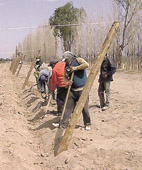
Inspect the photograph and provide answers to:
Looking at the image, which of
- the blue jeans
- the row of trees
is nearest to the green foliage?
the row of trees

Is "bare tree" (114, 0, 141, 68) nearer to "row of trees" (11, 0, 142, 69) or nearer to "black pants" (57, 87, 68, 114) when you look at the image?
"row of trees" (11, 0, 142, 69)

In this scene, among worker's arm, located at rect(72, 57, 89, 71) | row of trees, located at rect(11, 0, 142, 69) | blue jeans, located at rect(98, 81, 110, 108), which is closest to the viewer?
worker's arm, located at rect(72, 57, 89, 71)

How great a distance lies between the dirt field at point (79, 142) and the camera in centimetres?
462

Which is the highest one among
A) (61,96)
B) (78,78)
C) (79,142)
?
(78,78)

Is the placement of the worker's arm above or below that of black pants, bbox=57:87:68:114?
above

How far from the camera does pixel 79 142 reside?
548 cm

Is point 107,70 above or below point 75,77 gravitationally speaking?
below

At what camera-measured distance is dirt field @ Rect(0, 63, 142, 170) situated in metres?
4.62

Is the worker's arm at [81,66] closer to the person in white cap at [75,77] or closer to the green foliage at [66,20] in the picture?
the person in white cap at [75,77]

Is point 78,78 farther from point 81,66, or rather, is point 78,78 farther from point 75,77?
point 81,66

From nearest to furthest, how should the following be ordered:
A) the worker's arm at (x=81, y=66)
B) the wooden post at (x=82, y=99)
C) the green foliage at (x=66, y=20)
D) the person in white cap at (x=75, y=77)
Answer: the wooden post at (x=82, y=99)
the worker's arm at (x=81, y=66)
the person in white cap at (x=75, y=77)
the green foliage at (x=66, y=20)

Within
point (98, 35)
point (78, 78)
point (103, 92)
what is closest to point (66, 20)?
point (98, 35)

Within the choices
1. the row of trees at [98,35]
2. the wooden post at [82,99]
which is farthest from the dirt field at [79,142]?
the row of trees at [98,35]

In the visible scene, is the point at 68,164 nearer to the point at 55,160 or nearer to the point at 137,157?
the point at 55,160
